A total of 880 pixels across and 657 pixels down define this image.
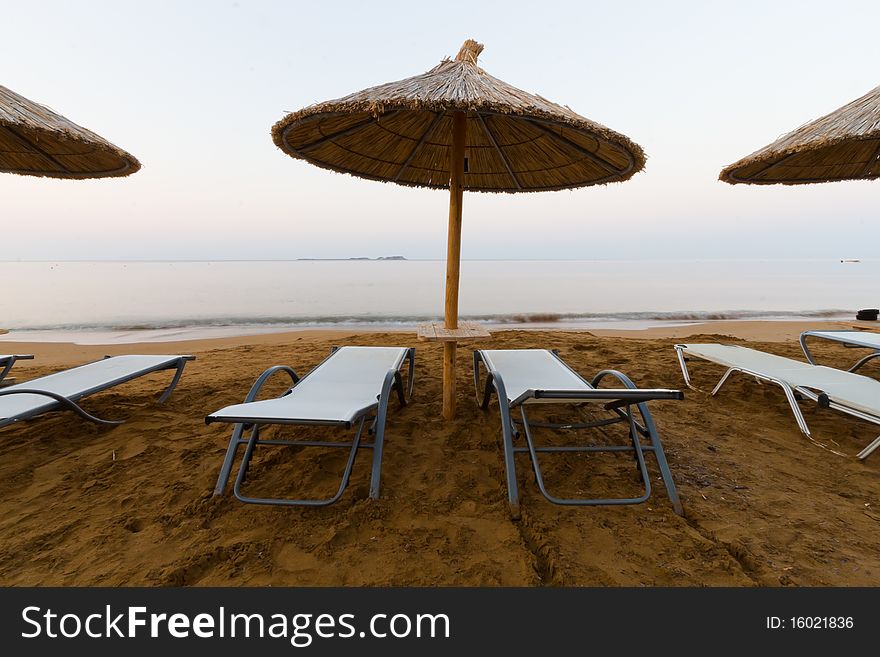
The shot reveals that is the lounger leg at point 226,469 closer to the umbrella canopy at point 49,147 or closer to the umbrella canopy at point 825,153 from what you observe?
the umbrella canopy at point 49,147

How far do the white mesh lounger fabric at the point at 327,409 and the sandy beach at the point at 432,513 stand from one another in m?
0.15

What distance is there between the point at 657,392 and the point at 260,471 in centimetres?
231

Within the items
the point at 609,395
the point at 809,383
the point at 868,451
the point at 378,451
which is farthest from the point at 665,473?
the point at 809,383

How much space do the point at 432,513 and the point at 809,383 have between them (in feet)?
10.5

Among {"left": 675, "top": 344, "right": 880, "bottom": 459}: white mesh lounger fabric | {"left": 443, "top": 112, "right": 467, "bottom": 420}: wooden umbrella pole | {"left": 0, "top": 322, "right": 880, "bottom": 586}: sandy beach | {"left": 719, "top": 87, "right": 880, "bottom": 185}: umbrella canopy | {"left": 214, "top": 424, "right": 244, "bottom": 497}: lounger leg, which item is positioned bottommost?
{"left": 0, "top": 322, "right": 880, "bottom": 586}: sandy beach

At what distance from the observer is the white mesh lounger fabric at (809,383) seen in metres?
2.45

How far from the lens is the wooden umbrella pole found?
2693 millimetres

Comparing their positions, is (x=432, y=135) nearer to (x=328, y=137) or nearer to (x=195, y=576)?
(x=328, y=137)

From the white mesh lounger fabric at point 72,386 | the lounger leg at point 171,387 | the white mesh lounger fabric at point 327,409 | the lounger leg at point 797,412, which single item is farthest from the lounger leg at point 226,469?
the lounger leg at point 797,412

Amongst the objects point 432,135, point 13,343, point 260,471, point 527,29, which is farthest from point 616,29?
point 13,343

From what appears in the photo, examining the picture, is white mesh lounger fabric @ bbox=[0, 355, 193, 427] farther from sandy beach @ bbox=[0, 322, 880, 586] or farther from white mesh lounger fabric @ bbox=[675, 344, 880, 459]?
white mesh lounger fabric @ bbox=[675, 344, 880, 459]

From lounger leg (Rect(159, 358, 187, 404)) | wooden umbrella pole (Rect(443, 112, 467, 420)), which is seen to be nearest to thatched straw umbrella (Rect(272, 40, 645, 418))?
wooden umbrella pole (Rect(443, 112, 467, 420))

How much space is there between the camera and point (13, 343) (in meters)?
7.32

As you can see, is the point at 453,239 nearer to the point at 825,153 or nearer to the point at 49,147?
the point at 49,147
